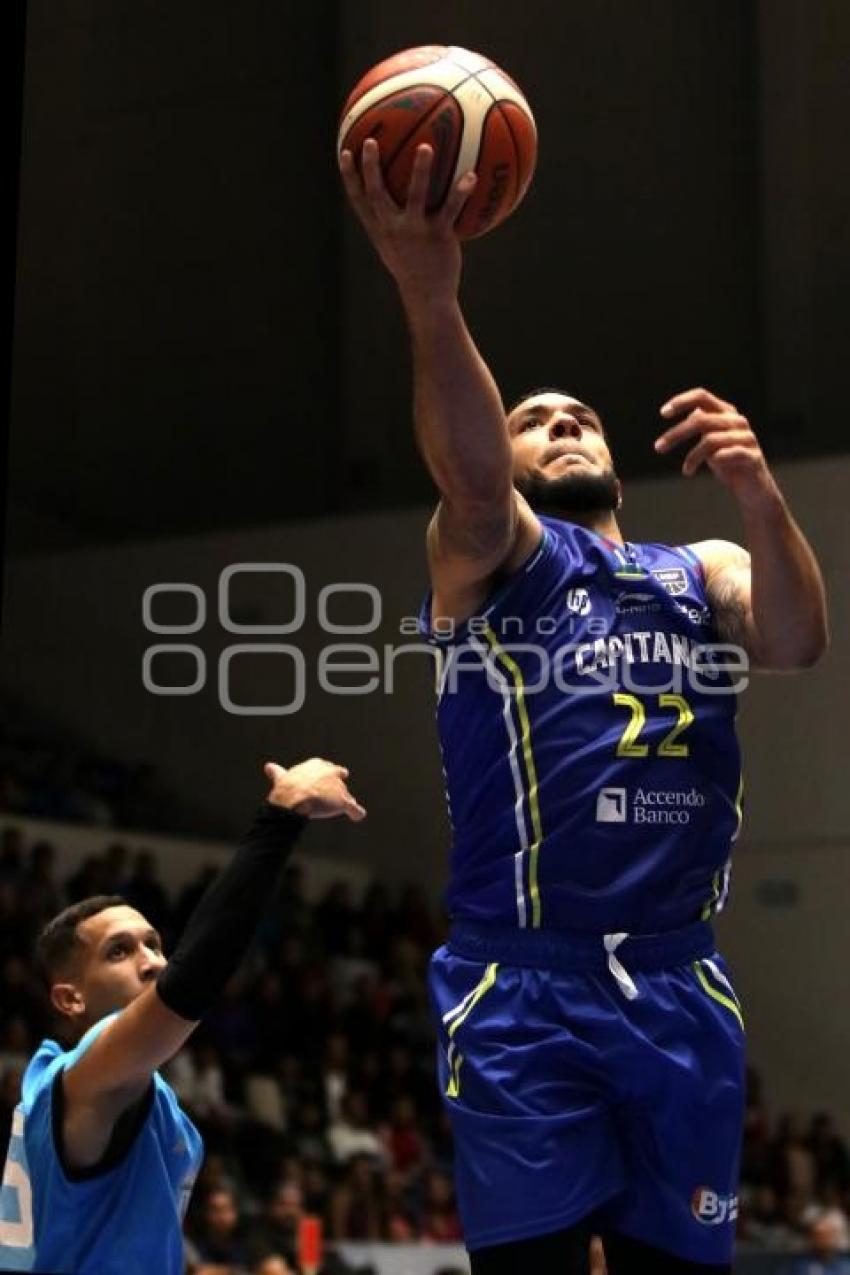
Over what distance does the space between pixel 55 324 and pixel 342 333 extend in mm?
2198

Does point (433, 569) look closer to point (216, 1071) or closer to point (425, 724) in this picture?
point (216, 1071)

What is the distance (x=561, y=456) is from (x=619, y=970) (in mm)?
907

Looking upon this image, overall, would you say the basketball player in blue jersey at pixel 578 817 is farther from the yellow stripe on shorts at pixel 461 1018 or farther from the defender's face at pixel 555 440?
the defender's face at pixel 555 440

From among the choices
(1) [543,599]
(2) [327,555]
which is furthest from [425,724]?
(1) [543,599]

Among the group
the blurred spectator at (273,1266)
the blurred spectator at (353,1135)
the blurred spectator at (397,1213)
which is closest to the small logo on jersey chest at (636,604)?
the blurred spectator at (273,1266)


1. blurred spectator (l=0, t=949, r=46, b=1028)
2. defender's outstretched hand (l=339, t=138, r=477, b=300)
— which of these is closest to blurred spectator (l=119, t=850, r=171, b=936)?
blurred spectator (l=0, t=949, r=46, b=1028)

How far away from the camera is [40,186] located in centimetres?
1441

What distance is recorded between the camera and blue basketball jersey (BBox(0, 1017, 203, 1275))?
3.26 meters

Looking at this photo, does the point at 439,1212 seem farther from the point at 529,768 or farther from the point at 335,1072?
the point at 529,768

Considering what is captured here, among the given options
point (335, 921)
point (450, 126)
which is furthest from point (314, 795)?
point (335, 921)

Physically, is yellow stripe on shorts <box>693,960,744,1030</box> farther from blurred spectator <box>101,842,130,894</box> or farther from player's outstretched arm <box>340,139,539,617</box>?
blurred spectator <box>101,842,130,894</box>

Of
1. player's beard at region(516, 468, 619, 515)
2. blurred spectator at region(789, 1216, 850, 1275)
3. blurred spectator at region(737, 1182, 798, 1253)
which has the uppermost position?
player's beard at region(516, 468, 619, 515)

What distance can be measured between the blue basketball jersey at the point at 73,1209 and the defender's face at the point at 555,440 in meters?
1.20

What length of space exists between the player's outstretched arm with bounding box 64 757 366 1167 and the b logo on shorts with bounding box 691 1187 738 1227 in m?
0.77
